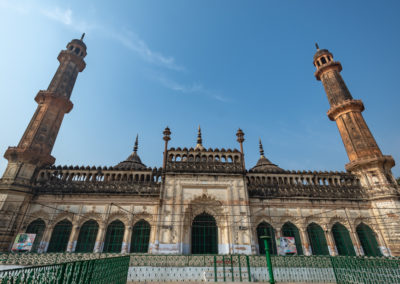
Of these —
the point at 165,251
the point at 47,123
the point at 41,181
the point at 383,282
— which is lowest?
the point at 383,282

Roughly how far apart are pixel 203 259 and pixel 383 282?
809cm

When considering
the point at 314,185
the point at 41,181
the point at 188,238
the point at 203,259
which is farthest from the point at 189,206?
the point at 41,181

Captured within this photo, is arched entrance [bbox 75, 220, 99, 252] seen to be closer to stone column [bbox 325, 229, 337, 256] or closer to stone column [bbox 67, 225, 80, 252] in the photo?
stone column [bbox 67, 225, 80, 252]

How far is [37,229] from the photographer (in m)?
17.0

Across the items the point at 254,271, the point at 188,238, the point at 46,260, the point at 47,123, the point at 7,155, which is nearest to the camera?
the point at 254,271

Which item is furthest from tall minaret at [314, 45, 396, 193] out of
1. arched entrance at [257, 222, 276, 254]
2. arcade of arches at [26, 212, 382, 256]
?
arched entrance at [257, 222, 276, 254]

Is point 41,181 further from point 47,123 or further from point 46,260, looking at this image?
point 46,260

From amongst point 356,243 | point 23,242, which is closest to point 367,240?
point 356,243

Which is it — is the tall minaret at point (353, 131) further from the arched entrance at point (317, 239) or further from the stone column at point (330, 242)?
the arched entrance at point (317, 239)

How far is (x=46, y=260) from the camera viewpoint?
13234mm

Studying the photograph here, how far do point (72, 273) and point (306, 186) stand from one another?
1963cm

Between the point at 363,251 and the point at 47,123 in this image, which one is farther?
the point at 47,123

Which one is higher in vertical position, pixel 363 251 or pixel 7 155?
pixel 7 155

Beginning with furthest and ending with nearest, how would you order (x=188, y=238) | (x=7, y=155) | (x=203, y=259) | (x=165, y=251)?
(x=7, y=155) → (x=188, y=238) → (x=165, y=251) → (x=203, y=259)
